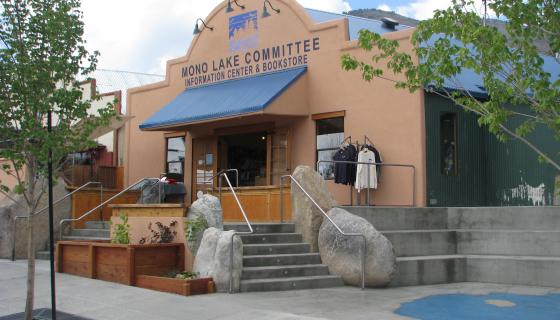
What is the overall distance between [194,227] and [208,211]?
1.30 feet

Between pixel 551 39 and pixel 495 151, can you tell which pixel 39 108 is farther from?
pixel 495 151

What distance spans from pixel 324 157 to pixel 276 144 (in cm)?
165

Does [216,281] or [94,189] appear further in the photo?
[94,189]

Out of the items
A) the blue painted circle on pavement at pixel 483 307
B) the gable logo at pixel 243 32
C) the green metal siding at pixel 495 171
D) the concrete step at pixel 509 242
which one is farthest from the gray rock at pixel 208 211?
the gable logo at pixel 243 32

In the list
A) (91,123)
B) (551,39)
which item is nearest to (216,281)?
(91,123)

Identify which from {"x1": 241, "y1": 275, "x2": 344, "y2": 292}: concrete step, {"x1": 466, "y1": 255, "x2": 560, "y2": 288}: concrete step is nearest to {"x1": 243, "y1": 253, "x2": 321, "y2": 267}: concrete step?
{"x1": 241, "y1": 275, "x2": 344, "y2": 292}: concrete step

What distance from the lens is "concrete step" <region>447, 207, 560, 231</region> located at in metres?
13.4

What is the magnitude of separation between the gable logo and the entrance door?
292 centimetres

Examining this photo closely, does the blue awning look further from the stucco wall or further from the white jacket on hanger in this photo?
the white jacket on hanger

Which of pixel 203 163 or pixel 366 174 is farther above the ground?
pixel 203 163

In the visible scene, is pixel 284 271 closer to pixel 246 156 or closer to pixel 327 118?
pixel 327 118

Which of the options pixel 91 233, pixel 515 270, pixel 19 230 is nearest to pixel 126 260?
pixel 91 233

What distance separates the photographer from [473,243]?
13930mm

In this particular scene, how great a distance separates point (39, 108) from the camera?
8508mm
